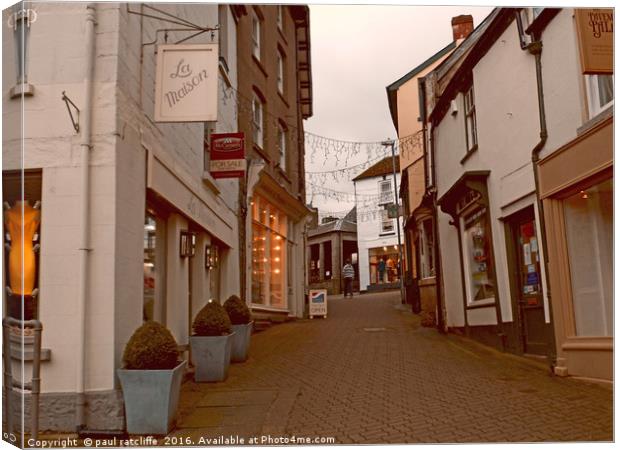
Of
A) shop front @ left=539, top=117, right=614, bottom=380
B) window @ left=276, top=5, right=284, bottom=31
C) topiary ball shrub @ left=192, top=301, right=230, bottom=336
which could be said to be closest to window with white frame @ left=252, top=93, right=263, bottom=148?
→ window @ left=276, top=5, right=284, bottom=31

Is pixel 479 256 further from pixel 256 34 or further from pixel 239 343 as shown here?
pixel 256 34

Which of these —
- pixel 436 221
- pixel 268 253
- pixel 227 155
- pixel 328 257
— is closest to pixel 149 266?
pixel 227 155

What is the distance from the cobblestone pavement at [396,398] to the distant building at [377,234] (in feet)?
11.6

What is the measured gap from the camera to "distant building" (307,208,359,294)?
17.8 m

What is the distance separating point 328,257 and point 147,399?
1754cm

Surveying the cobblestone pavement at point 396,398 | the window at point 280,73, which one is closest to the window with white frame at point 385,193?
the window at point 280,73

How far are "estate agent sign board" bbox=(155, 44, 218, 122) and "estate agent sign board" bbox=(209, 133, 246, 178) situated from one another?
331 centimetres

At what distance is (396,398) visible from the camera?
19.2ft

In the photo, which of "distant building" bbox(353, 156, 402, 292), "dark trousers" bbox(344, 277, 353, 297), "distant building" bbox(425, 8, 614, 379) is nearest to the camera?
"distant building" bbox(425, 8, 614, 379)

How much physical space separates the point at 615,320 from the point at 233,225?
298 inches

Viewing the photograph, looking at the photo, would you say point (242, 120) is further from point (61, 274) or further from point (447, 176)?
point (61, 274)

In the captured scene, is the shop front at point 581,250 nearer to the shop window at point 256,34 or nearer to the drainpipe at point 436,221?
the drainpipe at point 436,221

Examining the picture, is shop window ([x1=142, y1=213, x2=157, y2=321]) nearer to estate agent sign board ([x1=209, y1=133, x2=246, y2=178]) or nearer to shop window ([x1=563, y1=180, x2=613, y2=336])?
estate agent sign board ([x1=209, y1=133, x2=246, y2=178])

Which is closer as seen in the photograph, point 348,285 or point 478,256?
point 478,256
